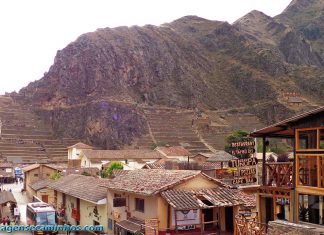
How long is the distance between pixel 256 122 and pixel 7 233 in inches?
4227

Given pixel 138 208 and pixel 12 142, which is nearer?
pixel 138 208

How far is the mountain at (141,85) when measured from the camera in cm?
12912

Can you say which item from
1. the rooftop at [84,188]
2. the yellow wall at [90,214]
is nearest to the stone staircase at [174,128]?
the rooftop at [84,188]

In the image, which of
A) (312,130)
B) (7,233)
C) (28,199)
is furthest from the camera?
(28,199)

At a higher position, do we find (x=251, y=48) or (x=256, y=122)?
(x=251, y=48)

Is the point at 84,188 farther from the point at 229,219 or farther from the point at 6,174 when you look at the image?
the point at 6,174

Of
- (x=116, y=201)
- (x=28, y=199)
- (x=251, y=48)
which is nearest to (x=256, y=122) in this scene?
(x=251, y=48)

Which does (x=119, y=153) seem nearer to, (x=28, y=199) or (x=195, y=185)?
(x=28, y=199)

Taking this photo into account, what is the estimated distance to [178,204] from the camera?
23453mm

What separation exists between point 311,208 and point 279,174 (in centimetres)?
244

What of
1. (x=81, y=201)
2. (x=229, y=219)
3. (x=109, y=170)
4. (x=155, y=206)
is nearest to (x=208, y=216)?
(x=229, y=219)

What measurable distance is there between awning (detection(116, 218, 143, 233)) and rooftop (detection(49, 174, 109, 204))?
4.48 m

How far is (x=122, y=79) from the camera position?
5709 inches

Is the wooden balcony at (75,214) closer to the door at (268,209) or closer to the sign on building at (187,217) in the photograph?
the sign on building at (187,217)
